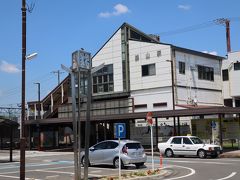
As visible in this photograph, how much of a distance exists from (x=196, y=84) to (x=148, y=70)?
645 centimetres

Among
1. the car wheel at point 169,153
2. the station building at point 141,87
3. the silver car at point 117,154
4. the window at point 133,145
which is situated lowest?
the car wheel at point 169,153

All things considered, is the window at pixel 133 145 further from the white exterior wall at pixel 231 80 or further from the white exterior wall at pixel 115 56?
the white exterior wall at pixel 231 80

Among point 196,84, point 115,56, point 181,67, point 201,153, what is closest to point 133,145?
point 201,153

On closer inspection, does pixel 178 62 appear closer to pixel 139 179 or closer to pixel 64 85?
pixel 64 85

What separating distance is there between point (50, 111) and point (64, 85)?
4349 mm

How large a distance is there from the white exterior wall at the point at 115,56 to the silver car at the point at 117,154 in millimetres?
27916

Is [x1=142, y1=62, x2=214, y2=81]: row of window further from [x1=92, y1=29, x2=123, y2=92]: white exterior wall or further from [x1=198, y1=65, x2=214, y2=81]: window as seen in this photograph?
[x1=92, y1=29, x2=123, y2=92]: white exterior wall

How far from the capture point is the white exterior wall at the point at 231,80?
54969 millimetres

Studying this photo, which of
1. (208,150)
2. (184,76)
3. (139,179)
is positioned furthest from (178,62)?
(139,179)

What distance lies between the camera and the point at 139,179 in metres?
18.2

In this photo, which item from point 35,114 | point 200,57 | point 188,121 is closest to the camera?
point 188,121

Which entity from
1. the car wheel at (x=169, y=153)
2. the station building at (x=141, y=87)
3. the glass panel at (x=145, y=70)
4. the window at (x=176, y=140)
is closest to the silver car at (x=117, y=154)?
the window at (x=176, y=140)

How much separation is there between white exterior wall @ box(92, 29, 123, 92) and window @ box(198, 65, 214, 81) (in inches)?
394

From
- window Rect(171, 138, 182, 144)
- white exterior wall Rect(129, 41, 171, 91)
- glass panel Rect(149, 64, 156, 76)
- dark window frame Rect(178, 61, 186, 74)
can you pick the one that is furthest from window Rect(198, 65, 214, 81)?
window Rect(171, 138, 182, 144)
